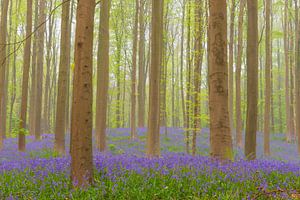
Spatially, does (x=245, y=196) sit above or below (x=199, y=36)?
below

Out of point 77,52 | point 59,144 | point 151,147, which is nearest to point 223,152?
point 77,52

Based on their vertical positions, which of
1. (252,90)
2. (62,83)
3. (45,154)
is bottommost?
(45,154)

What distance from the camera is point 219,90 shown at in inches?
306

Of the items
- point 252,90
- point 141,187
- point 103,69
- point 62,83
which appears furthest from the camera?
point 103,69

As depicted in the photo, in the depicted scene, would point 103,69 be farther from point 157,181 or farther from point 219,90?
point 157,181

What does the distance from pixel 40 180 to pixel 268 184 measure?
13.7 ft

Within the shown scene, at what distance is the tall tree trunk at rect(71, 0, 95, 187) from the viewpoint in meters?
5.84

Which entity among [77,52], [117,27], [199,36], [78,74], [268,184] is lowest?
[268,184]

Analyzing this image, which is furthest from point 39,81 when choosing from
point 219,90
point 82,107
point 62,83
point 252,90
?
point 82,107

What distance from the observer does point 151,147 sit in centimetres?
1258

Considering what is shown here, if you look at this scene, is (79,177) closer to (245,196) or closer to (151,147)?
(245,196)

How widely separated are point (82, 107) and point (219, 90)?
3373 millimetres

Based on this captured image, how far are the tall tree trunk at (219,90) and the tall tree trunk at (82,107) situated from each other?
311 centimetres

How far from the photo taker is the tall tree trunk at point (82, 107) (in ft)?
19.1
